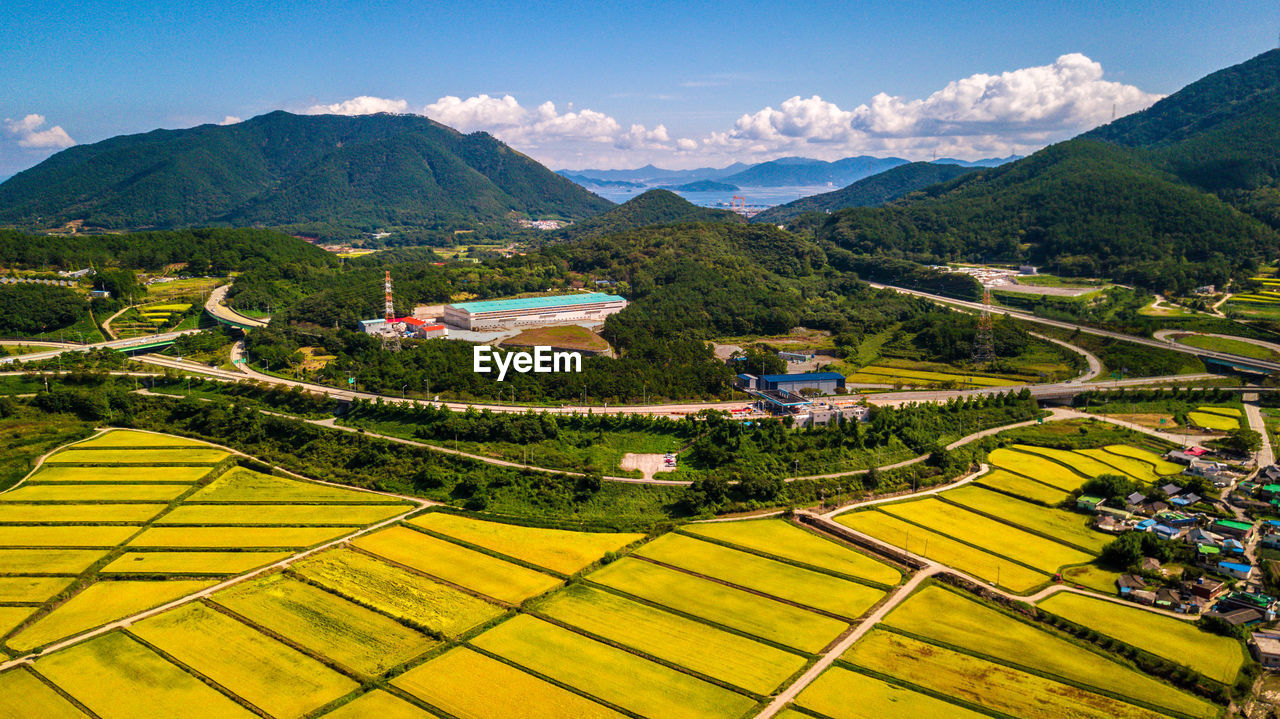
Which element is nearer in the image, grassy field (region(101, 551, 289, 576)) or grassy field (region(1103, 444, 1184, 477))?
grassy field (region(101, 551, 289, 576))

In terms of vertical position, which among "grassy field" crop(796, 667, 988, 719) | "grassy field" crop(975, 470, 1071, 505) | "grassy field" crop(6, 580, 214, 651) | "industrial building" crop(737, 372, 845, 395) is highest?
"industrial building" crop(737, 372, 845, 395)

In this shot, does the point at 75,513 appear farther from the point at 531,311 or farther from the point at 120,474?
the point at 531,311

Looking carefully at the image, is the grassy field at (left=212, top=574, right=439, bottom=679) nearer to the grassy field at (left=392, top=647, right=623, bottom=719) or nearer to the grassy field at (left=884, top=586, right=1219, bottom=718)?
the grassy field at (left=392, top=647, right=623, bottom=719)

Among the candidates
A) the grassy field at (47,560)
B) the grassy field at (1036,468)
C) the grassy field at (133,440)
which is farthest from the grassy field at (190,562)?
the grassy field at (1036,468)

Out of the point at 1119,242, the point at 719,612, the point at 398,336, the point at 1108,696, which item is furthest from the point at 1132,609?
the point at 1119,242

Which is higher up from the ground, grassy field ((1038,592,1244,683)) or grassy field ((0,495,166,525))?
grassy field ((0,495,166,525))

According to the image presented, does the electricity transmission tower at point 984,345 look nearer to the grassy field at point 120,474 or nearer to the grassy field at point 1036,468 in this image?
the grassy field at point 1036,468

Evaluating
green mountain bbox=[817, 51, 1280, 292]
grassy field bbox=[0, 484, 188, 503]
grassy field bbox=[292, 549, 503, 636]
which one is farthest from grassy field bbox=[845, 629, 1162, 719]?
green mountain bbox=[817, 51, 1280, 292]
